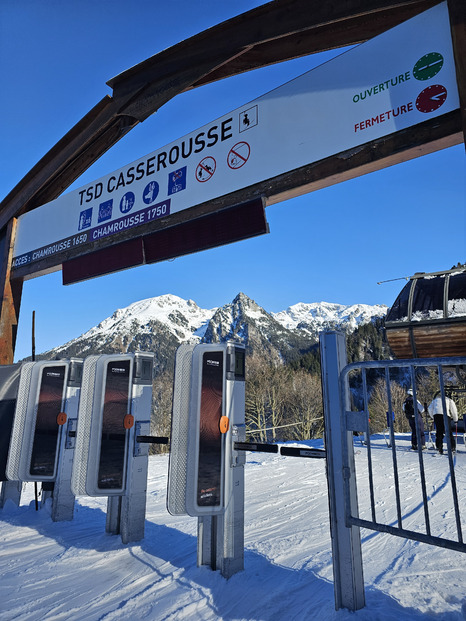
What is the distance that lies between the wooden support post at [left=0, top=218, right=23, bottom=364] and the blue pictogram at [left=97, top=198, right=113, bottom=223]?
2.36 metres

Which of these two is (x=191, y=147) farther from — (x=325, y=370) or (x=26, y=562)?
(x=26, y=562)

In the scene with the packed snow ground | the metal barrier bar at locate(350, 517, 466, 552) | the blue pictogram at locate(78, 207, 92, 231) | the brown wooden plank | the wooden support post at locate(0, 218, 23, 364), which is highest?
the blue pictogram at locate(78, 207, 92, 231)

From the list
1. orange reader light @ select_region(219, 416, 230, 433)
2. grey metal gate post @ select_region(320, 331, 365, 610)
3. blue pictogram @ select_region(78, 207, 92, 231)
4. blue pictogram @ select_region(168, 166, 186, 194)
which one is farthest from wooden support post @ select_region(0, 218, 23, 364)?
grey metal gate post @ select_region(320, 331, 365, 610)

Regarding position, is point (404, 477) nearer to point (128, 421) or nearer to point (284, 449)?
point (284, 449)

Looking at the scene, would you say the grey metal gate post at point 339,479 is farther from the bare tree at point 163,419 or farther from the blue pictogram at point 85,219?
the blue pictogram at point 85,219

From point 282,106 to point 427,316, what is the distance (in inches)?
146

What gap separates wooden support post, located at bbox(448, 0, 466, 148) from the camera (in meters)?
3.36

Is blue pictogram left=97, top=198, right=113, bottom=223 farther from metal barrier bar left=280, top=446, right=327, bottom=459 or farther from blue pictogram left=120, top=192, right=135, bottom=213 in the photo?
metal barrier bar left=280, top=446, right=327, bottom=459

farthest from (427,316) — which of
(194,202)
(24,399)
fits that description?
(24,399)

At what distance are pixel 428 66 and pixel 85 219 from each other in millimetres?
4896

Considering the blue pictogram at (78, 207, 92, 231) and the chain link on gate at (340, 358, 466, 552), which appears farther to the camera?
the blue pictogram at (78, 207, 92, 231)

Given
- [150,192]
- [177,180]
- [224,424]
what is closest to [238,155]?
[177,180]

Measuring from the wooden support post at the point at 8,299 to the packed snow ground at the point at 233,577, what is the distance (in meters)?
2.70

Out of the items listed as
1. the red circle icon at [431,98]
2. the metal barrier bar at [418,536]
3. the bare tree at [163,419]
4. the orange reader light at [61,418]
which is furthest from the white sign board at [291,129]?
the metal barrier bar at [418,536]
